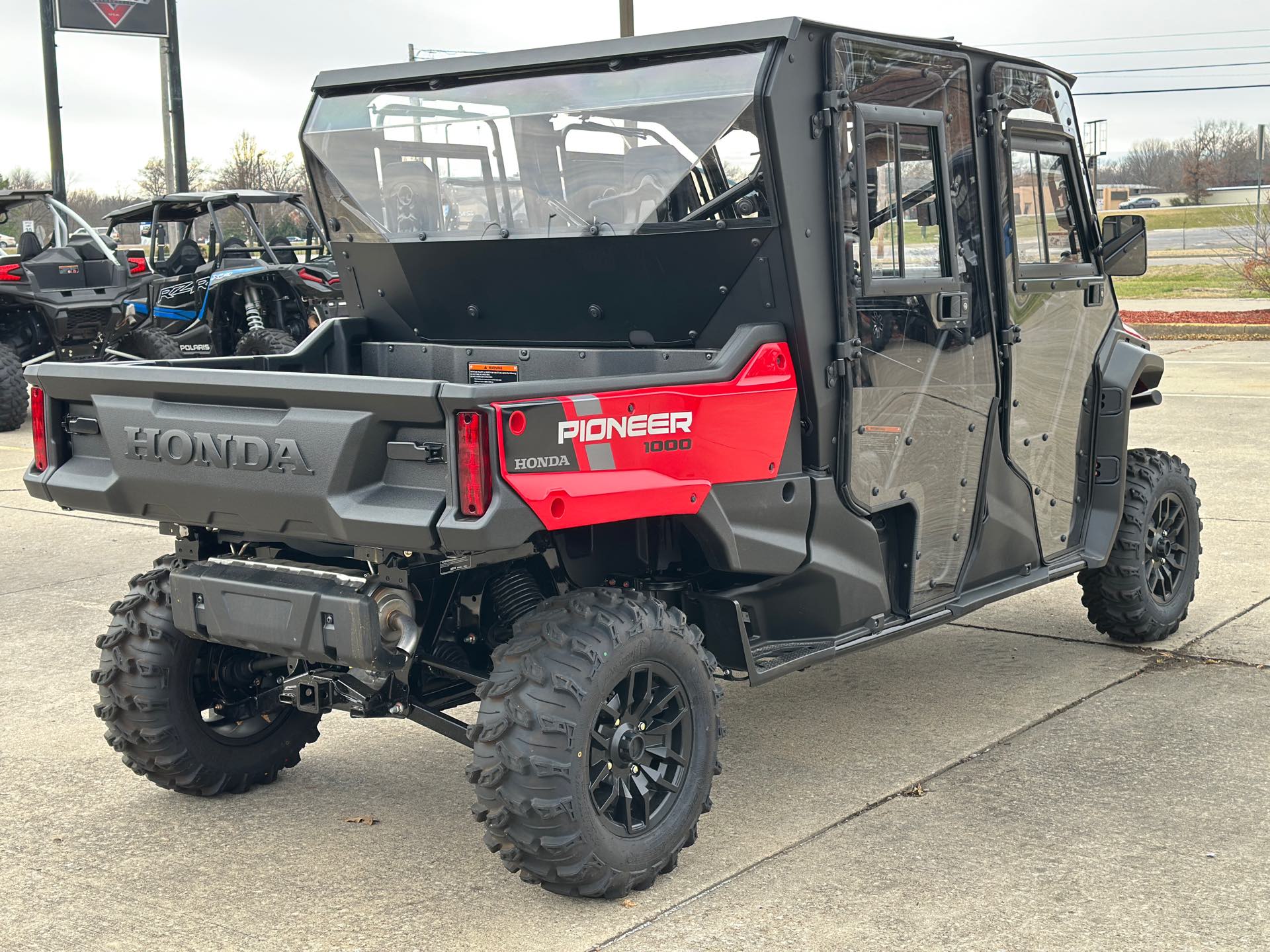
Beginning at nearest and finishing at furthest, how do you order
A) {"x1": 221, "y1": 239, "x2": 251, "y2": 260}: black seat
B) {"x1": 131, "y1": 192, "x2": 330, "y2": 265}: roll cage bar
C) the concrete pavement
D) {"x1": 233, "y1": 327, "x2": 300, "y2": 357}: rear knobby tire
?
{"x1": 233, "y1": 327, "x2": 300, "y2": 357}: rear knobby tire < {"x1": 131, "y1": 192, "x2": 330, "y2": 265}: roll cage bar < {"x1": 221, "y1": 239, "x2": 251, "y2": 260}: black seat < the concrete pavement

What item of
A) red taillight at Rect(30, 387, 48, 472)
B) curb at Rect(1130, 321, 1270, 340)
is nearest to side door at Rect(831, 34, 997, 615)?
red taillight at Rect(30, 387, 48, 472)

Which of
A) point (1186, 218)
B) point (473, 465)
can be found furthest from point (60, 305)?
point (1186, 218)

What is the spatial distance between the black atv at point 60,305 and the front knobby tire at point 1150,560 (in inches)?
407

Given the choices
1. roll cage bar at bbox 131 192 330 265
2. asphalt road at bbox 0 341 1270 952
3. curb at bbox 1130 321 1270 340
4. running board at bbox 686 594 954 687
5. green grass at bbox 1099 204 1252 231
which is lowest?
asphalt road at bbox 0 341 1270 952

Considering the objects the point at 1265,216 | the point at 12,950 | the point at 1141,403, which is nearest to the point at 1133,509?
the point at 1141,403

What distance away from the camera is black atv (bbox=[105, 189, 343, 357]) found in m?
14.8

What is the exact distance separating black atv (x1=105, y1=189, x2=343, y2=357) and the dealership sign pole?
5.97m

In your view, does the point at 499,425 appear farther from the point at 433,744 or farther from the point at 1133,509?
the point at 1133,509

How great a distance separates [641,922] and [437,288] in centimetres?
235

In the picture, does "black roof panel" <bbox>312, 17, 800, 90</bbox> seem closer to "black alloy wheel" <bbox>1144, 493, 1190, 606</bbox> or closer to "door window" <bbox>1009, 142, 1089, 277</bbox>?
"door window" <bbox>1009, 142, 1089, 277</bbox>

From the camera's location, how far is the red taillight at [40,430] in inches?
169

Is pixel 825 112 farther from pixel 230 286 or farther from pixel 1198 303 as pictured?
pixel 1198 303

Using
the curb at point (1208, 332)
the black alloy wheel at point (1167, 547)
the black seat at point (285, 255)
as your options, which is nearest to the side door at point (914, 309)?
the black alloy wheel at point (1167, 547)

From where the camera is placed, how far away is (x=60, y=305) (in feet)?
46.5
